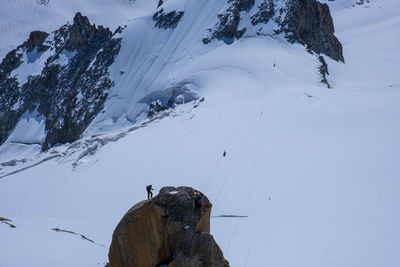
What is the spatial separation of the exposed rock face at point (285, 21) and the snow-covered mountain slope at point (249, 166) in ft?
7.91

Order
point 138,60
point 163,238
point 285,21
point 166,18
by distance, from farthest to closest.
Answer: point 166,18 < point 138,60 < point 285,21 < point 163,238

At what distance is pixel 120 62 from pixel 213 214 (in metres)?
45.2

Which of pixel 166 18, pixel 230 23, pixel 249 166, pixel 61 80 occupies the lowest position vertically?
pixel 249 166

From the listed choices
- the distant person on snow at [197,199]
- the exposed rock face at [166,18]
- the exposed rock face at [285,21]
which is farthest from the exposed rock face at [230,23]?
the distant person on snow at [197,199]

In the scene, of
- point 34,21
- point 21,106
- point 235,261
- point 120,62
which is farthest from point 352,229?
point 34,21

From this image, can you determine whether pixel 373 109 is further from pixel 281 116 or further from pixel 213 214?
pixel 213 214

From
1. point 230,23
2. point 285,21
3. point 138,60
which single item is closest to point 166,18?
point 138,60

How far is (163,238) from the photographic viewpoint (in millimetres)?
10773

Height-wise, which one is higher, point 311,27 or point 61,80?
point 311,27

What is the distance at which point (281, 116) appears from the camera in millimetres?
32156

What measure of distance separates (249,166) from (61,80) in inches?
2235

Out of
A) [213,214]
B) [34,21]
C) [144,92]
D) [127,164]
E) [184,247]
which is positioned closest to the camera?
[184,247]

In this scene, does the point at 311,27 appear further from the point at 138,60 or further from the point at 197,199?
the point at 197,199

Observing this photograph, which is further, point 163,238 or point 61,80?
point 61,80
